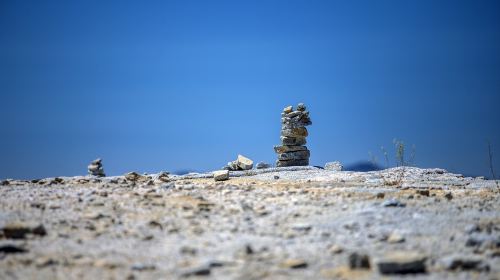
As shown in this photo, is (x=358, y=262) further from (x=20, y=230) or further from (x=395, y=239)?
(x=20, y=230)

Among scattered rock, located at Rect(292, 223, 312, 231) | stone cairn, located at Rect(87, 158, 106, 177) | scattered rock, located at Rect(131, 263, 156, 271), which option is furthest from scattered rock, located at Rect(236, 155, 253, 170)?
scattered rock, located at Rect(131, 263, 156, 271)

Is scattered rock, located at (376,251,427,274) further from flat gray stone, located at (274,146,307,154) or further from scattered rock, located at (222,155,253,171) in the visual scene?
flat gray stone, located at (274,146,307,154)

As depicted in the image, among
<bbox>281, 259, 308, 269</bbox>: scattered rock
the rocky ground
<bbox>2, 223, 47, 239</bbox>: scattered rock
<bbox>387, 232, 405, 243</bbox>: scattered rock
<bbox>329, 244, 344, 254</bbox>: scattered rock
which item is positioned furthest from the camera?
<bbox>2, 223, 47, 239</bbox>: scattered rock

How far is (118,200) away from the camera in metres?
9.91

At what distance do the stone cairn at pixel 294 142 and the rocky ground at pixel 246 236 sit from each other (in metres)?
20.1

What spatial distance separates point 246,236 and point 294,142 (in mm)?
24159

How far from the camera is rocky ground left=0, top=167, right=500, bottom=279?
18.5 feet

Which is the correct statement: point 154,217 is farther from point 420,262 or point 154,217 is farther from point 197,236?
point 420,262

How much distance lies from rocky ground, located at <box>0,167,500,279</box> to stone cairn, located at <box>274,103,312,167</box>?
20.1 meters

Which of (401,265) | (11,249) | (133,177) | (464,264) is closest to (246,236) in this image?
(401,265)

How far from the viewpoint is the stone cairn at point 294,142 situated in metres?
30.9

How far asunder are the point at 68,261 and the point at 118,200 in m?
3.91

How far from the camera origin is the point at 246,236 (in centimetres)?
714

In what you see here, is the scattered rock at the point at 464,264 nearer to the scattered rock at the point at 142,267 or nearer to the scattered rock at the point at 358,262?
the scattered rock at the point at 358,262
